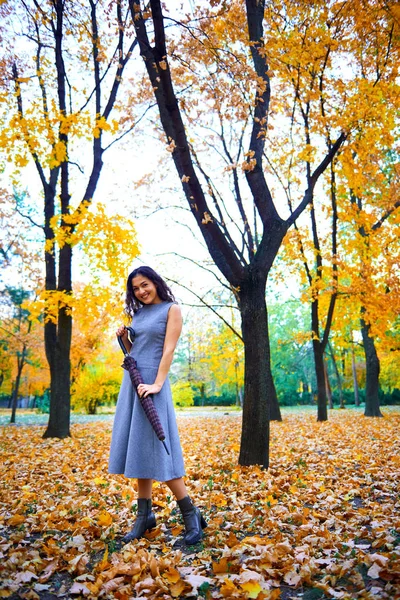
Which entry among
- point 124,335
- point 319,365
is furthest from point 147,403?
point 319,365

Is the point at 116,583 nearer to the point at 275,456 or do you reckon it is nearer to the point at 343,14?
the point at 275,456

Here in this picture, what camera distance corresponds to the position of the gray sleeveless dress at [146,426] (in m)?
3.06

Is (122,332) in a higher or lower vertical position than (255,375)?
higher

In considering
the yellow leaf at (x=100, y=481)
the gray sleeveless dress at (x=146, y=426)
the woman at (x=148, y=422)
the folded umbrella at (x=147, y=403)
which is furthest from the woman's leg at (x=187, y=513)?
the yellow leaf at (x=100, y=481)

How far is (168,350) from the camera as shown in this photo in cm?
325

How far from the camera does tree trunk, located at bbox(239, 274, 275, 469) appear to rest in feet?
18.8

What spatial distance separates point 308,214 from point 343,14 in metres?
6.93

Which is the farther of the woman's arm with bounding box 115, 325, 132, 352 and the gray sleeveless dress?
the woman's arm with bounding box 115, 325, 132, 352

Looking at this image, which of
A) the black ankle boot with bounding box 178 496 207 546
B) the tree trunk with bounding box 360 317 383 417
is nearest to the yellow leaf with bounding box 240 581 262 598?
the black ankle boot with bounding box 178 496 207 546

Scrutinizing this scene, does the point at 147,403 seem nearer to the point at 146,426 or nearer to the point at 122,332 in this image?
the point at 146,426

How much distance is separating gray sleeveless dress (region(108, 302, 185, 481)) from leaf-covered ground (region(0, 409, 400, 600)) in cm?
52

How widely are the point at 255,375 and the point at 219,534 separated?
2.74 metres

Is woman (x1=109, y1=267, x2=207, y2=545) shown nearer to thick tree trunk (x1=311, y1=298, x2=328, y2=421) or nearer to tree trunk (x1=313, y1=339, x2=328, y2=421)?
thick tree trunk (x1=311, y1=298, x2=328, y2=421)

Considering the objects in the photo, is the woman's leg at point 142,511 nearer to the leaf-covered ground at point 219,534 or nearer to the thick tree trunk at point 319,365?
the leaf-covered ground at point 219,534
